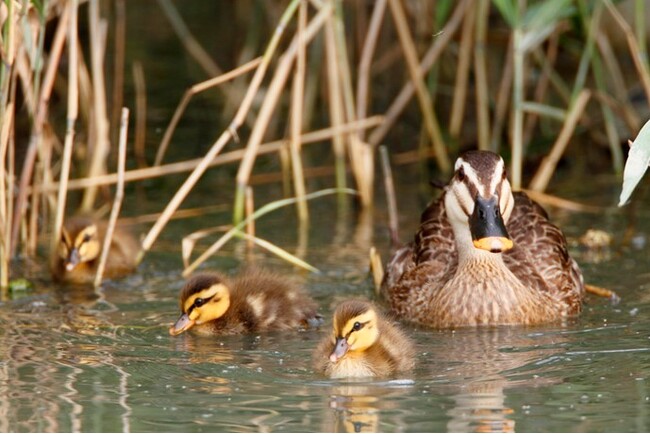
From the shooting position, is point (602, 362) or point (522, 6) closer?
point (602, 362)

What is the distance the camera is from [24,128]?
10023 millimetres

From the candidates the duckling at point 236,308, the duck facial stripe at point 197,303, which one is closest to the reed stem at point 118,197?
the duckling at point 236,308

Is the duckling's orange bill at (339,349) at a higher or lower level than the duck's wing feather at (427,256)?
lower

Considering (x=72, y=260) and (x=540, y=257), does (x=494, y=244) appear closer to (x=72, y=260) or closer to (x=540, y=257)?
(x=540, y=257)

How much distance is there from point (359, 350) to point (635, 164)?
1194 millimetres

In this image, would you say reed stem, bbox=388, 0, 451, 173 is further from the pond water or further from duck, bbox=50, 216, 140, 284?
duck, bbox=50, 216, 140, 284

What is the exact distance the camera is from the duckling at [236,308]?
5.85 m

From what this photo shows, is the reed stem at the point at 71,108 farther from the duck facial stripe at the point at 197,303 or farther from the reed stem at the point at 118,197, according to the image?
the duck facial stripe at the point at 197,303

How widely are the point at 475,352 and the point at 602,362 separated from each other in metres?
0.54

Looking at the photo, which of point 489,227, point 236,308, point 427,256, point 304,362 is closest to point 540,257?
point 427,256

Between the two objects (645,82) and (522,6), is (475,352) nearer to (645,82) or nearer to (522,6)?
(645,82)

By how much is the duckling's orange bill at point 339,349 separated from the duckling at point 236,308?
931 millimetres

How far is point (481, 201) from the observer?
578 centimetres

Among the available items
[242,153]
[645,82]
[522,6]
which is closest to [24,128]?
[242,153]
